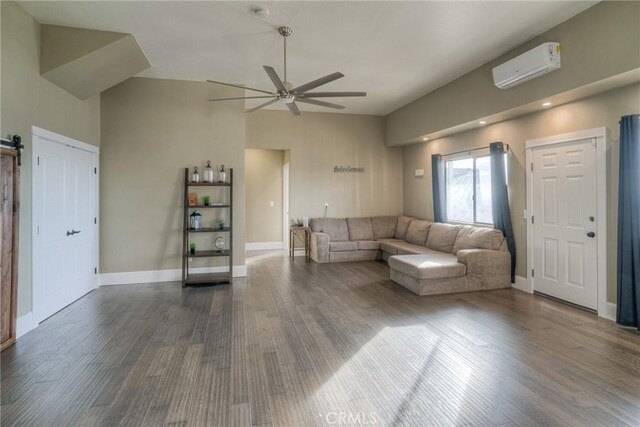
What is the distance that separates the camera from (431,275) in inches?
184

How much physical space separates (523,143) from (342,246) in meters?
3.86

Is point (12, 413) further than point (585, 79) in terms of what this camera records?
No

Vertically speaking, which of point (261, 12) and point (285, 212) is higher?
point (261, 12)

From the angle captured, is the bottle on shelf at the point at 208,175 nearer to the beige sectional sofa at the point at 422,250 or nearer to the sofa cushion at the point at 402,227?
the beige sectional sofa at the point at 422,250

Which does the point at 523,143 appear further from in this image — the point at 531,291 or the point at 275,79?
the point at 275,79

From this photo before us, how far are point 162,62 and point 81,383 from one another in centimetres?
424

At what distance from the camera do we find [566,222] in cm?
430

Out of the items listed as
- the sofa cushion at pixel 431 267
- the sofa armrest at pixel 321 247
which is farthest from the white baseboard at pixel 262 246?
the sofa cushion at pixel 431 267

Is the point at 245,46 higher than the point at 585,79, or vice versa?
the point at 245,46

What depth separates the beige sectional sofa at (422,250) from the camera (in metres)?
4.81

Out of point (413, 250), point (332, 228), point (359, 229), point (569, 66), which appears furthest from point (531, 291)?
point (332, 228)

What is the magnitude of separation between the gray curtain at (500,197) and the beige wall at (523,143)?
8 cm

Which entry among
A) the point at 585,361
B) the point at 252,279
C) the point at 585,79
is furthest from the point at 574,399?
the point at 252,279

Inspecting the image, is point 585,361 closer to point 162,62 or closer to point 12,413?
point 12,413
